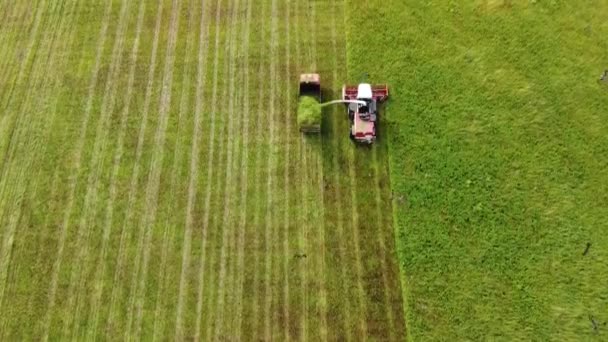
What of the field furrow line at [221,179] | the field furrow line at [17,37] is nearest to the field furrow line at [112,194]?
the field furrow line at [221,179]

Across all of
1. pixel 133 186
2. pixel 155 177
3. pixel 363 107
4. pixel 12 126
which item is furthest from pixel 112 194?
pixel 363 107

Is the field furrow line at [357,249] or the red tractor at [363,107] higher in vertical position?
the red tractor at [363,107]

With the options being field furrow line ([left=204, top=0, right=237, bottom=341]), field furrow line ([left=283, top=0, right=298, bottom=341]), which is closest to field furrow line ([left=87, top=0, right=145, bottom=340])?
field furrow line ([left=204, top=0, right=237, bottom=341])

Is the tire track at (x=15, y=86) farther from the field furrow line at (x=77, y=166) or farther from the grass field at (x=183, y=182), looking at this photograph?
the field furrow line at (x=77, y=166)

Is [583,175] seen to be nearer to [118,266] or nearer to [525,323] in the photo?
[525,323]

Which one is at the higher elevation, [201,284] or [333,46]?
[333,46]

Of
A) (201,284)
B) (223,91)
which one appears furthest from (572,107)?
(201,284)

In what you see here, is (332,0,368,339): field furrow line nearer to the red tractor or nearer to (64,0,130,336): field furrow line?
the red tractor
